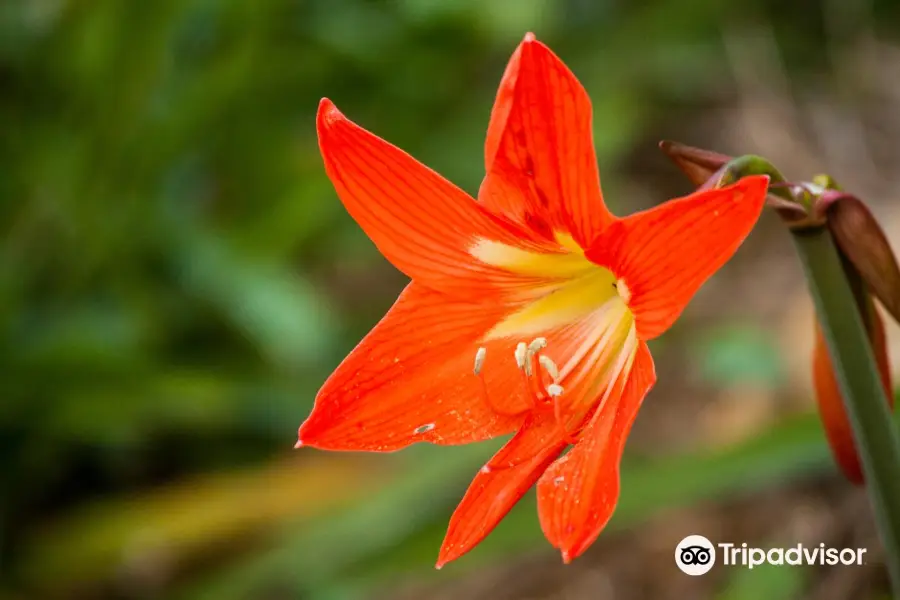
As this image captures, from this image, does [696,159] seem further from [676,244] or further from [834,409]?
[834,409]

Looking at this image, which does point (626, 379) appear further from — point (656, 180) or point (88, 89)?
point (656, 180)

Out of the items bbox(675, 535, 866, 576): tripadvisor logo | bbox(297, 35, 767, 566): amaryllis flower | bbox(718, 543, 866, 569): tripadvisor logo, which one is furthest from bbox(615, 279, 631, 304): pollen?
bbox(718, 543, 866, 569): tripadvisor logo

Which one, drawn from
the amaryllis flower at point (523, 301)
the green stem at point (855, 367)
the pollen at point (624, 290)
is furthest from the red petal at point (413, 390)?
the green stem at point (855, 367)

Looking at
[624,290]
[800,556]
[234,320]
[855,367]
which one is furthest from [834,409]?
[234,320]

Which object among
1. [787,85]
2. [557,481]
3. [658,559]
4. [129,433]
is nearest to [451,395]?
[557,481]

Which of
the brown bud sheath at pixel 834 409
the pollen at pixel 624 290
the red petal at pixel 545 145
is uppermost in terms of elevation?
the red petal at pixel 545 145

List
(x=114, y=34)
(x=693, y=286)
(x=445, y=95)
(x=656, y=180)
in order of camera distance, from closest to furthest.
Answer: (x=693, y=286) → (x=114, y=34) → (x=445, y=95) → (x=656, y=180)

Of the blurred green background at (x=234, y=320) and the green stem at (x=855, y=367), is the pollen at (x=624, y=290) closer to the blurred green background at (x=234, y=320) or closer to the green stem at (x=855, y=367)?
the green stem at (x=855, y=367)
